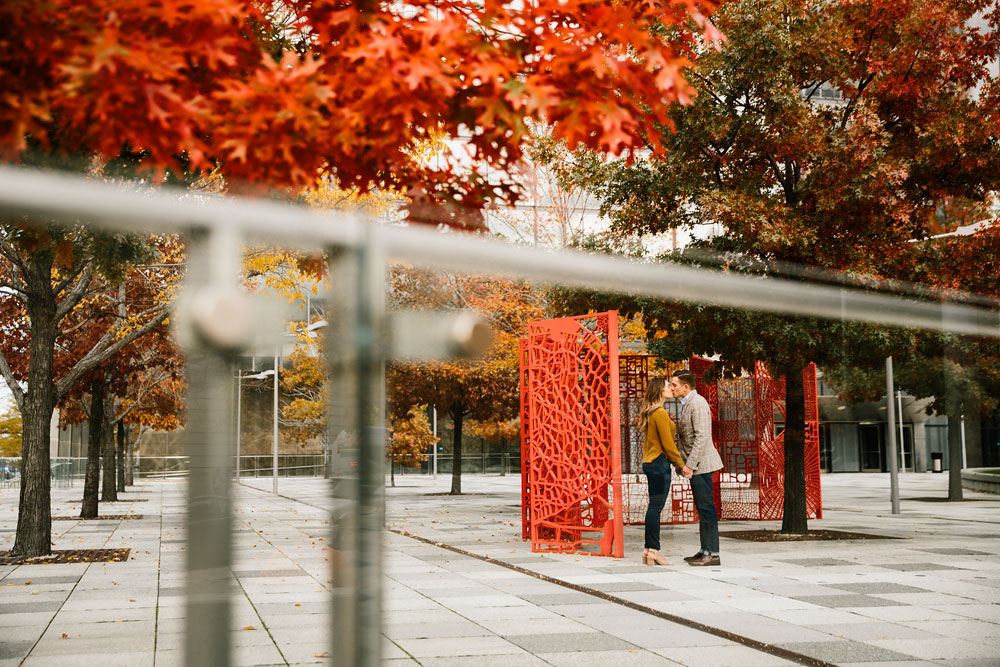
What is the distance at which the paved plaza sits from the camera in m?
5.62

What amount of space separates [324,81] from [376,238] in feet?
3.96

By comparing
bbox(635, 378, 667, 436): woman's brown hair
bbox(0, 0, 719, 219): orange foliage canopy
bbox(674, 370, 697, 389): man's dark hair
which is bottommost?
bbox(635, 378, 667, 436): woman's brown hair

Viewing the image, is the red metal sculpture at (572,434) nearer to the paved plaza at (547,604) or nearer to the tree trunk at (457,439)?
the paved plaza at (547,604)

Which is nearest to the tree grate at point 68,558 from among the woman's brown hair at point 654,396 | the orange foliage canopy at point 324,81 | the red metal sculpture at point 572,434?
the red metal sculpture at point 572,434

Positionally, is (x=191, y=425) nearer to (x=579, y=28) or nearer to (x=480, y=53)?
(x=480, y=53)

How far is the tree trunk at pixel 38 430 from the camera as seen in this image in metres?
10.8

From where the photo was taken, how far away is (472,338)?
9.93 ft

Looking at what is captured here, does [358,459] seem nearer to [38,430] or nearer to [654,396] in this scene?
[654,396]

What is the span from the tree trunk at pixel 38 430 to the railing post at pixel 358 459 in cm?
911

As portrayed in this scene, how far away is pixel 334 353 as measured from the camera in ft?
9.56

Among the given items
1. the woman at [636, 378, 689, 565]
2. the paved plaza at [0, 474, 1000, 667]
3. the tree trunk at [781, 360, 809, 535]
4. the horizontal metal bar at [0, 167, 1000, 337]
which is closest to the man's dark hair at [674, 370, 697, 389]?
the woman at [636, 378, 689, 565]

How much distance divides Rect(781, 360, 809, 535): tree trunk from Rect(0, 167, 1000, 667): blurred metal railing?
32.2 ft

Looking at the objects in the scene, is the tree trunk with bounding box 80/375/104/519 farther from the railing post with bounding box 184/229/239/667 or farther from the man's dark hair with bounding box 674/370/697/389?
the railing post with bounding box 184/229/239/667

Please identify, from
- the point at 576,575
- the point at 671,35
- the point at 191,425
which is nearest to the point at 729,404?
the point at 671,35
